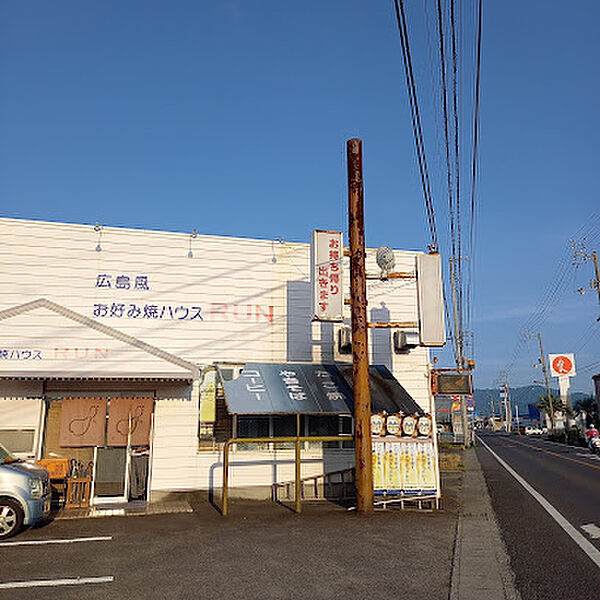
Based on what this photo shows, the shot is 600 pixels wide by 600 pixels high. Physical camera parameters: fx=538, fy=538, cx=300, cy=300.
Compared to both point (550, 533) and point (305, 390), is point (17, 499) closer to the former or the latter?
point (305, 390)

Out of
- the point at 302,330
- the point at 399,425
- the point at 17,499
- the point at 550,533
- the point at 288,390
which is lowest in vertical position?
the point at 550,533

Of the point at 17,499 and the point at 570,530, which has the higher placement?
the point at 17,499

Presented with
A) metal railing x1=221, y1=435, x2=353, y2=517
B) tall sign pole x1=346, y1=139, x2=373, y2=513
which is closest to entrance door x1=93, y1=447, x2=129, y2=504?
metal railing x1=221, y1=435, x2=353, y2=517

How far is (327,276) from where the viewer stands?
13.0 meters

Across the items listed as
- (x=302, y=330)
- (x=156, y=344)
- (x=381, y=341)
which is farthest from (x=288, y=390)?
(x=381, y=341)

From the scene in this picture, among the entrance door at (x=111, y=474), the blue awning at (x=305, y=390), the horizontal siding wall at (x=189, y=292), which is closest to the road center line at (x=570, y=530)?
the blue awning at (x=305, y=390)

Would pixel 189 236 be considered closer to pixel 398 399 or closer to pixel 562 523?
pixel 398 399

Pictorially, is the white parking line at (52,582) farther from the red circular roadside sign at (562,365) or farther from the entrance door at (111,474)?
the red circular roadside sign at (562,365)

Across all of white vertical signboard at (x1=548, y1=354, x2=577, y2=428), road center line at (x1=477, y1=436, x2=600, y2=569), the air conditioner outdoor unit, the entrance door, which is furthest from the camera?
white vertical signboard at (x1=548, y1=354, x2=577, y2=428)

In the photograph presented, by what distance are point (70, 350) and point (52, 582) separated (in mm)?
7140

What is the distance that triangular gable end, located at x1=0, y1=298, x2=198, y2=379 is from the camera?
37.8 feet

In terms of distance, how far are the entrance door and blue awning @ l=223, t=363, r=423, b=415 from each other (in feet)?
10.9

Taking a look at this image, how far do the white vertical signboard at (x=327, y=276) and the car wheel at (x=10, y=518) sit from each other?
23.1 ft

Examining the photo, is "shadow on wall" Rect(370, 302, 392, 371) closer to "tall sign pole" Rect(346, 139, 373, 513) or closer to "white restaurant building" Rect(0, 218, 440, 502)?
"white restaurant building" Rect(0, 218, 440, 502)
